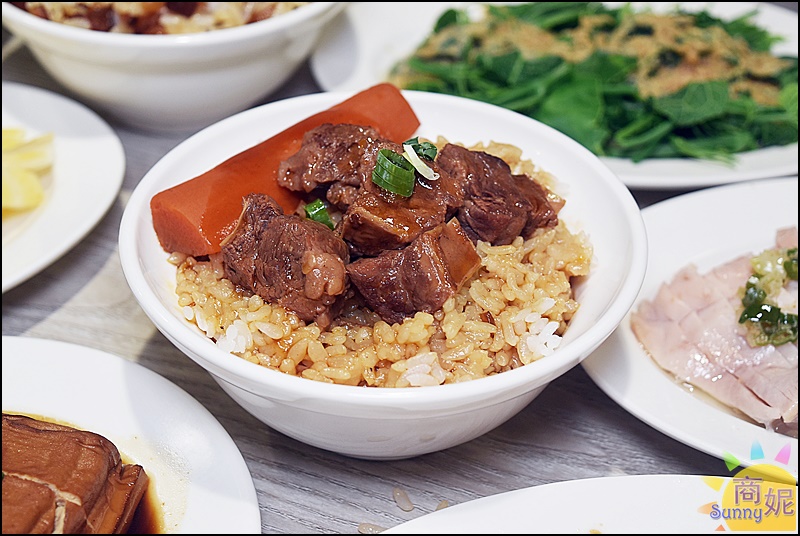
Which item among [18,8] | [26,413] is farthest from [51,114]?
[26,413]

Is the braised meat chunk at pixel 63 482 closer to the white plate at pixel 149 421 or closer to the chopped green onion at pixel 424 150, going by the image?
the white plate at pixel 149 421

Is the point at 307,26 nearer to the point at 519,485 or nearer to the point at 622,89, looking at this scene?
the point at 622,89

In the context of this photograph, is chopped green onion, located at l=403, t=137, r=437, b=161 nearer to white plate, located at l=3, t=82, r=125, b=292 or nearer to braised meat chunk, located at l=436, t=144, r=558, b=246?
braised meat chunk, located at l=436, t=144, r=558, b=246

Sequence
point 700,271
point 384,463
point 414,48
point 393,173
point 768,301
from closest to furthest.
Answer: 1. point 393,173
2. point 384,463
3. point 768,301
4. point 700,271
5. point 414,48

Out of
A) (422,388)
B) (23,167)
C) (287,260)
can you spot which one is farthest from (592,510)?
(23,167)

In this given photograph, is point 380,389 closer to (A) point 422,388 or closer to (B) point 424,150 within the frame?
(A) point 422,388

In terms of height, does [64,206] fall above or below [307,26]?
below

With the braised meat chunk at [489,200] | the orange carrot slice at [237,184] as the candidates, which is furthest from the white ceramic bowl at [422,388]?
the braised meat chunk at [489,200]
